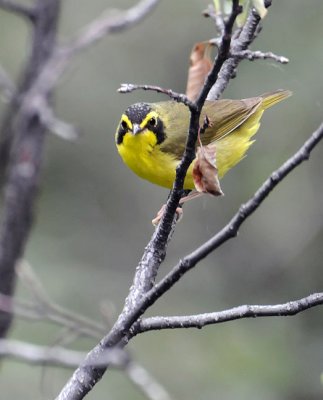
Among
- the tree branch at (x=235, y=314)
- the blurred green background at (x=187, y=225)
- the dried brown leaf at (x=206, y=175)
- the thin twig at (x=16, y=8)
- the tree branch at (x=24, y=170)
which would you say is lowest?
the blurred green background at (x=187, y=225)

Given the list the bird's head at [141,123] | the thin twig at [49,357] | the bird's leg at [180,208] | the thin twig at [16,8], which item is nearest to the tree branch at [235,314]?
the thin twig at [49,357]

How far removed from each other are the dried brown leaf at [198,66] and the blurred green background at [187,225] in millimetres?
924

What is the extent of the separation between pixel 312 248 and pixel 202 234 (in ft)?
5.76

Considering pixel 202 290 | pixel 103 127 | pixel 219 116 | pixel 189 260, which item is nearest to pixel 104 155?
pixel 103 127

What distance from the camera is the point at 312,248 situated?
828 cm

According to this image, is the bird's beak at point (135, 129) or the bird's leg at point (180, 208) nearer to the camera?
the bird's leg at point (180, 208)

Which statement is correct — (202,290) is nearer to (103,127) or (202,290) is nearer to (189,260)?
(103,127)

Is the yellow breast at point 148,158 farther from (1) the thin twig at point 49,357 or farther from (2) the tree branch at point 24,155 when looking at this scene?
(1) the thin twig at point 49,357

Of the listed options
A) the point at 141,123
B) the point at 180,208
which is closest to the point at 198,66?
the point at 141,123

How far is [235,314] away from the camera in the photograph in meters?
3.03

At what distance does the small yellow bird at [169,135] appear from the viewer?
5.25 m

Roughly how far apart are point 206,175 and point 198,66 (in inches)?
86.9

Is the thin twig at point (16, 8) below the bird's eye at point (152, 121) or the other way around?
the other way around

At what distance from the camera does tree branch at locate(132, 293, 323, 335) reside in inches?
117
